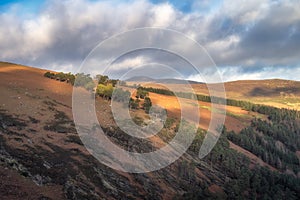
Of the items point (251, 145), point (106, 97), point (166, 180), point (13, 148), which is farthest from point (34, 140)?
point (251, 145)

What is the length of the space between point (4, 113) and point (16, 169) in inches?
627

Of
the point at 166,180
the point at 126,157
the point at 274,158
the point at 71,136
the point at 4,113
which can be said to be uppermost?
the point at 4,113

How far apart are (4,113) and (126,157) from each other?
54.3 ft

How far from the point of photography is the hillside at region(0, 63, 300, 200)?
2719 centimetres

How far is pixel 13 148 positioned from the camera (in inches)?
1203

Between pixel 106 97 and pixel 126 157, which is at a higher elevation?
pixel 106 97

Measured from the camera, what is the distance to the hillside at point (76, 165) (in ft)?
89.2

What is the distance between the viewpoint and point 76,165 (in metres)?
32.8

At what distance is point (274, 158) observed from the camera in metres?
91.2

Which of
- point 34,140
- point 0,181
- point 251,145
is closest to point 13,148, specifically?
point 34,140

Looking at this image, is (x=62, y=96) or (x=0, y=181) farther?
(x=62, y=96)

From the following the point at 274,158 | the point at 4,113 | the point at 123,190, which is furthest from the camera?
the point at 274,158

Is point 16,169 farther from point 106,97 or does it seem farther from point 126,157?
point 106,97

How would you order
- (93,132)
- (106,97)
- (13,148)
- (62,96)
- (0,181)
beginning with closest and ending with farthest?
(0,181) < (13,148) < (93,132) < (62,96) < (106,97)
